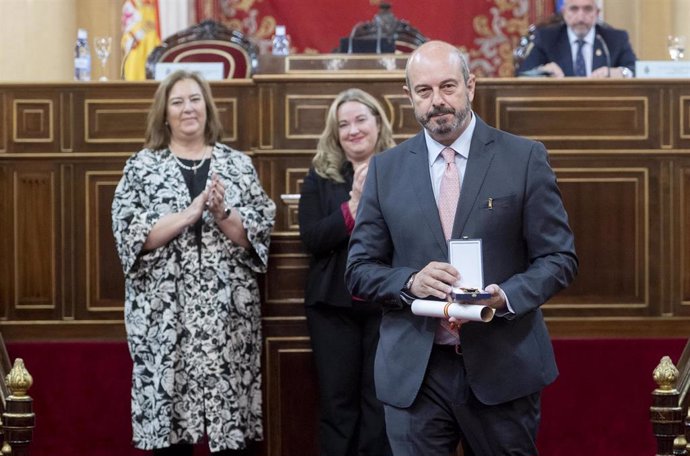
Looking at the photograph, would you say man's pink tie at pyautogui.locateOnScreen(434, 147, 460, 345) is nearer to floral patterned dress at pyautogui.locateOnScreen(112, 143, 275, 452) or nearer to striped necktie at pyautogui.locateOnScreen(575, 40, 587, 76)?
floral patterned dress at pyautogui.locateOnScreen(112, 143, 275, 452)

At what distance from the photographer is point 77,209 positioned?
677cm

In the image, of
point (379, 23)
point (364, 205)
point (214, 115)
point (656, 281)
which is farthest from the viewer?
point (379, 23)

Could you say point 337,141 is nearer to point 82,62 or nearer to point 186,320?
point 186,320

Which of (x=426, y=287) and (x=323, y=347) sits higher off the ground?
(x=426, y=287)

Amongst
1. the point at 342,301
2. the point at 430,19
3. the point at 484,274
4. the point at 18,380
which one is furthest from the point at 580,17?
the point at 18,380

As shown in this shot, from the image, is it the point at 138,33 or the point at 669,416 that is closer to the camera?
the point at 669,416

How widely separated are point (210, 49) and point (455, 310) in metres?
5.05

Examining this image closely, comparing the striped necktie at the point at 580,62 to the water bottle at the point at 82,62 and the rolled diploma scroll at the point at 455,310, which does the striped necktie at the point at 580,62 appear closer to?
the water bottle at the point at 82,62

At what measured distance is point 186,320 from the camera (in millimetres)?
5016

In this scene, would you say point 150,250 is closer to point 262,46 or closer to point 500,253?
point 500,253

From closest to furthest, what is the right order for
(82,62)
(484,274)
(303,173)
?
1. (484,274)
2. (303,173)
3. (82,62)

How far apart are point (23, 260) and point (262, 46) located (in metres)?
4.10

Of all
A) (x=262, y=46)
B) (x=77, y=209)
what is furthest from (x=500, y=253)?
(x=262, y=46)

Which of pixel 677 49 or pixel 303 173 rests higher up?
pixel 677 49
